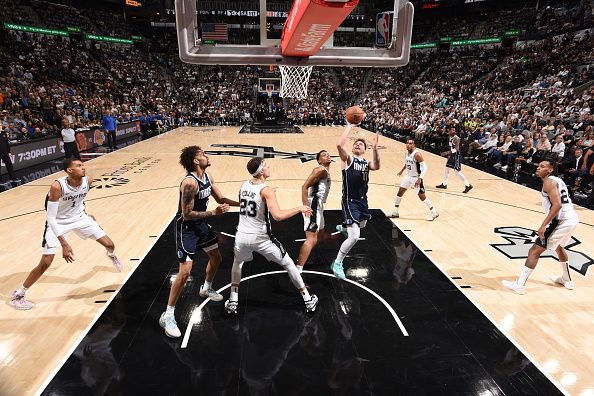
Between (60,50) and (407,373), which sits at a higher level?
(60,50)

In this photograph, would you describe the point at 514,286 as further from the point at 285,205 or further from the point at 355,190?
the point at 285,205

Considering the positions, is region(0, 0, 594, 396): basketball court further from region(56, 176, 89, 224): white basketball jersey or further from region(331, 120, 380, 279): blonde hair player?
region(56, 176, 89, 224): white basketball jersey

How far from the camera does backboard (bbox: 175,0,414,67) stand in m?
5.10

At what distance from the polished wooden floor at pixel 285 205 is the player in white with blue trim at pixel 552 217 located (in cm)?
57

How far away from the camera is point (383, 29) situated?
562 centimetres

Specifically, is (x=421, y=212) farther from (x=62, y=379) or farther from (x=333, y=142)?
(x=333, y=142)

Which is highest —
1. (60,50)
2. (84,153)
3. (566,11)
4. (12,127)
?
(566,11)

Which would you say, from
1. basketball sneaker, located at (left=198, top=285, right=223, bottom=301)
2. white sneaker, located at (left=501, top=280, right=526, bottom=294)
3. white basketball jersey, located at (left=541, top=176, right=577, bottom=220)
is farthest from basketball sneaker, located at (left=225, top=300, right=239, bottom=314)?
white basketball jersey, located at (left=541, top=176, right=577, bottom=220)

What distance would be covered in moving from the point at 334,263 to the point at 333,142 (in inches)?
594

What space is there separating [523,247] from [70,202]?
6930mm

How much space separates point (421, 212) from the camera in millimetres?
8500

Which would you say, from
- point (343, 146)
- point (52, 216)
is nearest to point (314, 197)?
point (343, 146)

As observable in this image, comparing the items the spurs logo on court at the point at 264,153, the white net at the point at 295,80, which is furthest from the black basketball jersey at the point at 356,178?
the spurs logo on court at the point at 264,153

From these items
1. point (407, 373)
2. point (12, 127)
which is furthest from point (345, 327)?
point (12, 127)
